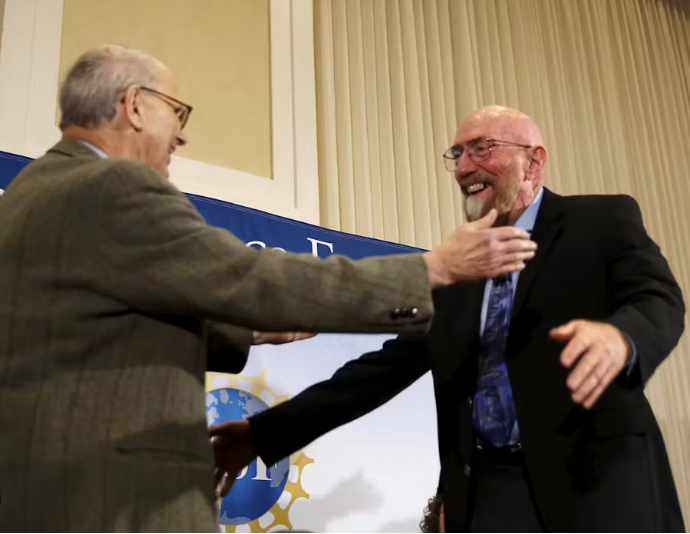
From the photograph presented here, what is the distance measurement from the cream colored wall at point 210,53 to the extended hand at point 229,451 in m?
2.19

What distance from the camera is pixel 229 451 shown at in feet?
7.27

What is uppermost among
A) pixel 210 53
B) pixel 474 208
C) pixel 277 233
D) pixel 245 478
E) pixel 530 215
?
pixel 210 53

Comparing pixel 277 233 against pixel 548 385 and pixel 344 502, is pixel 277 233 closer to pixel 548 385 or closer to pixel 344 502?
pixel 344 502

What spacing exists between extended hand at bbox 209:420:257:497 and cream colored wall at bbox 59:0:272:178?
2190 mm

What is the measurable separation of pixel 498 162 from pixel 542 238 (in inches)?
18.9

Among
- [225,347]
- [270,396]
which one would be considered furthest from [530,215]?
[270,396]

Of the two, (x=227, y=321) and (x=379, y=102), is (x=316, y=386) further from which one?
(x=379, y=102)

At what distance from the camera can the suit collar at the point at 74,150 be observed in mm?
1715

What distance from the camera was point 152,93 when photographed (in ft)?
6.24

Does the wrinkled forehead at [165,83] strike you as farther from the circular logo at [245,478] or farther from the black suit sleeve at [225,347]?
the circular logo at [245,478]

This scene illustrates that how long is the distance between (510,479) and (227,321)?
0.92 metres

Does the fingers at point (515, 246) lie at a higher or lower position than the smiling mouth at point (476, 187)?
lower

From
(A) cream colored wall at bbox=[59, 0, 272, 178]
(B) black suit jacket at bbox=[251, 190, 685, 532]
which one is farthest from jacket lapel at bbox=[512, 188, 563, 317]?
(A) cream colored wall at bbox=[59, 0, 272, 178]

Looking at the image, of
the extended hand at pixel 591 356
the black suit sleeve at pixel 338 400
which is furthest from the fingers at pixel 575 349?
the black suit sleeve at pixel 338 400
